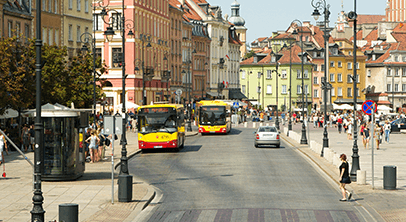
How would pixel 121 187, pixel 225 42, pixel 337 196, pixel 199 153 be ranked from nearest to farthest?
pixel 121 187, pixel 337 196, pixel 199 153, pixel 225 42

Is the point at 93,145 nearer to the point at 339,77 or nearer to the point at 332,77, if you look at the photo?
the point at 332,77

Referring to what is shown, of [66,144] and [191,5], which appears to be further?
[191,5]

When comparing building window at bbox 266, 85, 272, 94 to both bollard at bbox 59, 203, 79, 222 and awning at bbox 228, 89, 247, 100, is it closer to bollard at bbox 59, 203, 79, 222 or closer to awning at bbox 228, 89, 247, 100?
awning at bbox 228, 89, 247, 100

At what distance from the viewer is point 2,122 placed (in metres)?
48.6

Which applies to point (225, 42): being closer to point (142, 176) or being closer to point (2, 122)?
point (2, 122)

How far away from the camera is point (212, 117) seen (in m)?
59.8

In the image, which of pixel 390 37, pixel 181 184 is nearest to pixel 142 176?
pixel 181 184

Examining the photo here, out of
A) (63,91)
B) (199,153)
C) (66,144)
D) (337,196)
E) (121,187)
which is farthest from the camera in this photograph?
(63,91)

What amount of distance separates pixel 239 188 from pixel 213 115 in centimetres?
3582

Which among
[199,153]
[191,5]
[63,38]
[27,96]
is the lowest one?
[199,153]

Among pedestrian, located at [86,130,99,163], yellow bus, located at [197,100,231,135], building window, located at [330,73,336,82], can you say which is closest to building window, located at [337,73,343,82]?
building window, located at [330,73,336,82]

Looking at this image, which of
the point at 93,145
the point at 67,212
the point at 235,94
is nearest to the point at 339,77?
the point at 235,94

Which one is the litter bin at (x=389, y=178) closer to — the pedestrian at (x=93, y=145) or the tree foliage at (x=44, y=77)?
the pedestrian at (x=93, y=145)

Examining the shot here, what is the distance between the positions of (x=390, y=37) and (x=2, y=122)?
111 m
